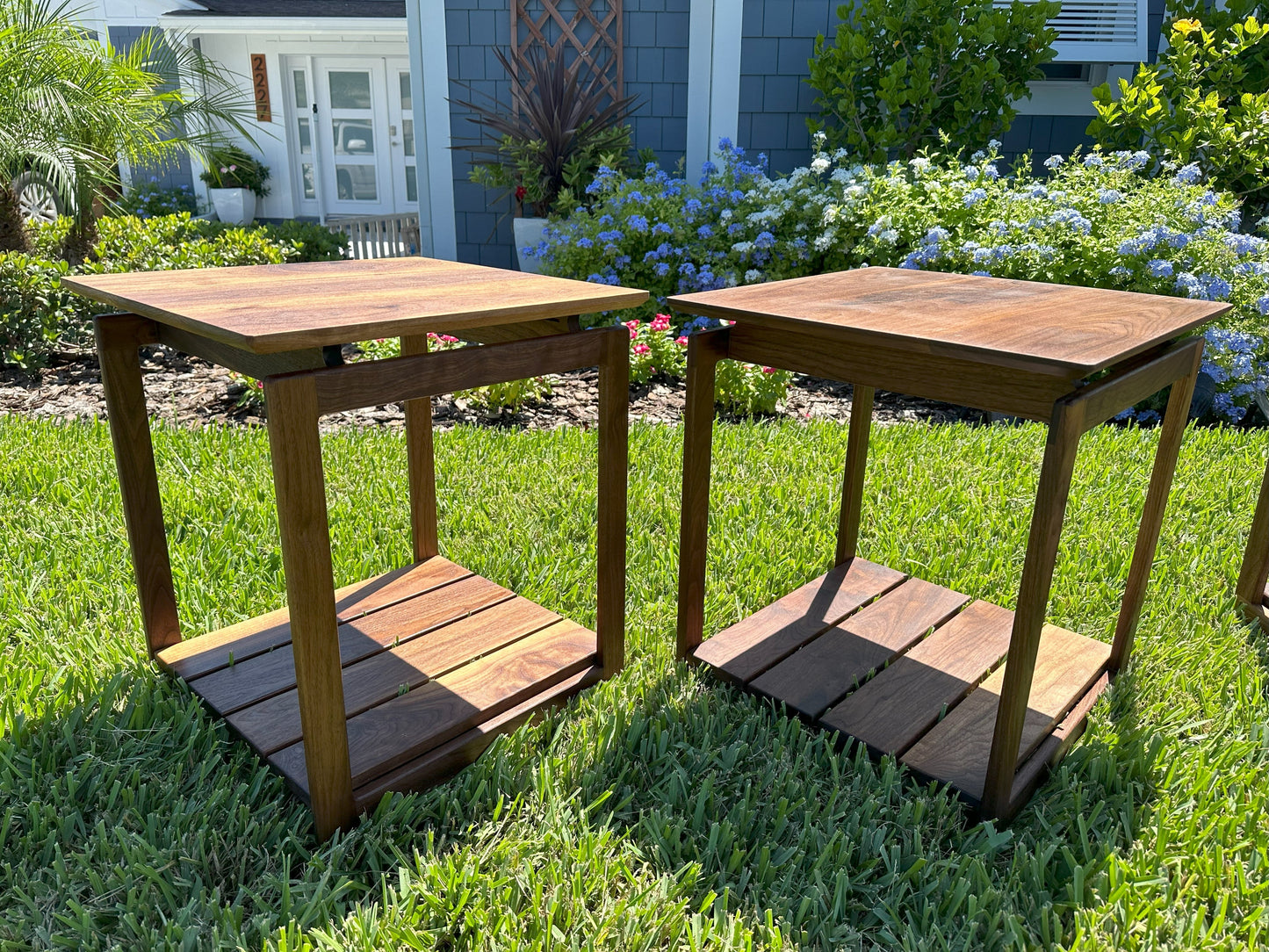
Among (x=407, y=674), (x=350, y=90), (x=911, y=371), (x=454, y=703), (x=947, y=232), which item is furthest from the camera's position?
(x=350, y=90)

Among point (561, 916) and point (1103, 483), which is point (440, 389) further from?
point (1103, 483)

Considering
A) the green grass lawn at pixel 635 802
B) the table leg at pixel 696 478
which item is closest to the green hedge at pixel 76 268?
the green grass lawn at pixel 635 802

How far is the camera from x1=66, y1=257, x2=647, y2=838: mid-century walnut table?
1426 mm

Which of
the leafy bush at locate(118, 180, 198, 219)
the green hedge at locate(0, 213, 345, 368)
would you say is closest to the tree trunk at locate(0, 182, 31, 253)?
the green hedge at locate(0, 213, 345, 368)

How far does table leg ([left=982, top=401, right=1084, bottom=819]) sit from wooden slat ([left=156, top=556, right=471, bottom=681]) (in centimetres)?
140

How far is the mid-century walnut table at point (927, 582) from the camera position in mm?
1479

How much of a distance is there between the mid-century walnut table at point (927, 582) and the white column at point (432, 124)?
588 cm

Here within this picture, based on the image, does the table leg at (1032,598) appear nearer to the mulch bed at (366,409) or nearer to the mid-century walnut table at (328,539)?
the mid-century walnut table at (328,539)

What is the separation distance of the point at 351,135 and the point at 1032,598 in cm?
1228

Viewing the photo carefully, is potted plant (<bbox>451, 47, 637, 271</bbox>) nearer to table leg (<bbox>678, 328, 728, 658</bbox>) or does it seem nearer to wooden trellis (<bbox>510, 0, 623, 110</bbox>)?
wooden trellis (<bbox>510, 0, 623, 110</bbox>)

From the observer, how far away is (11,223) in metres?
5.12

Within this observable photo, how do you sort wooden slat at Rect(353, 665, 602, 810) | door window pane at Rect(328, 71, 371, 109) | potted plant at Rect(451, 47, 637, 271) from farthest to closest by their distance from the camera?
door window pane at Rect(328, 71, 371, 109) < potted plant at Rect(451, 47, 637, 271) < wooden slat at Rect(353, 665, 602, 810)

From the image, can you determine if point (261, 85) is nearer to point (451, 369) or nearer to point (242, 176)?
point (242, 176)

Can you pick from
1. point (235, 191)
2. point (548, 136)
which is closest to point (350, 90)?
point (235, 191)
